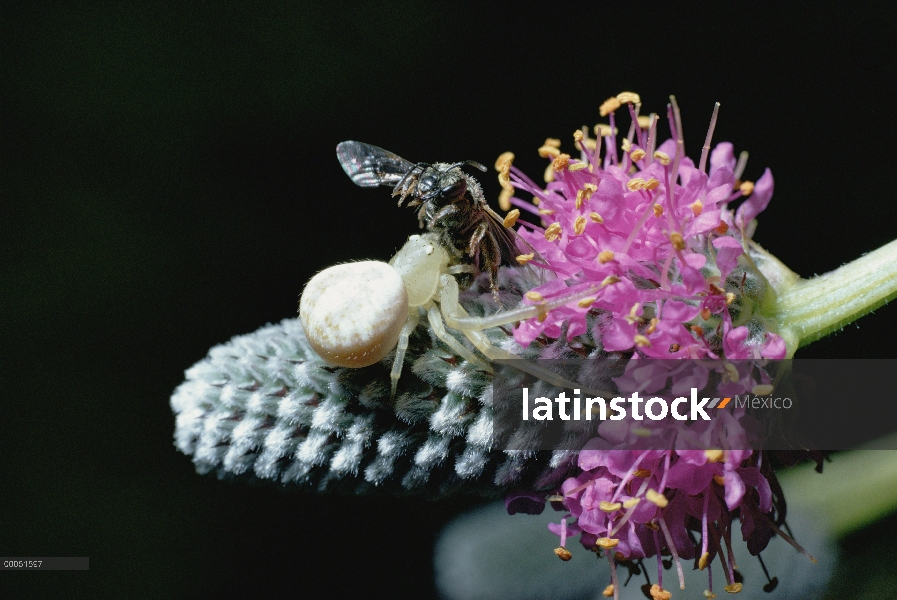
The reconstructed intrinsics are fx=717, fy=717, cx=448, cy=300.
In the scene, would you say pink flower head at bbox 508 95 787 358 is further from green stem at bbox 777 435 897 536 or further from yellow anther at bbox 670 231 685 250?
green stem at bbox 777 435 897 536

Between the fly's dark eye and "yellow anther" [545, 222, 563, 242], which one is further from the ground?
the fly's dark eye

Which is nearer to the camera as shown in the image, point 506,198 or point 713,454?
point 713,454

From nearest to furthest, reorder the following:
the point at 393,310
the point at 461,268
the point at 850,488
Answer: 1. the point at 393,310
2. the point at 461,268
3. the point at 850,488

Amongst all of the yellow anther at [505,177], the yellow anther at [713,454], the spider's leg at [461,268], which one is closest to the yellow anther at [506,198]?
the yellow anther at [505,177]

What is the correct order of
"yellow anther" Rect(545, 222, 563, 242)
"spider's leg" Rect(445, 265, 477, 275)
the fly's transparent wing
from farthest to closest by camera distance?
1. the fly's transparent wing
2. "spider's leg" Rect(445, 265, 477, 275)
3. "yellow anther" Rect(545, 222, 563, 242)

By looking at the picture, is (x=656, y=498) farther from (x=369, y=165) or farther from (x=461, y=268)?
(x=369, y=165)

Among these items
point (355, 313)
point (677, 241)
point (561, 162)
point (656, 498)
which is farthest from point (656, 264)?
point (355, 313)

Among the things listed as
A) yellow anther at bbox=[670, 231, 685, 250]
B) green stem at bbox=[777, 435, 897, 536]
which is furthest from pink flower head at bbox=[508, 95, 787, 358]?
green stem at bbox=[777, 435, 897, 536]
